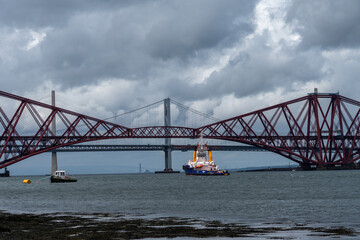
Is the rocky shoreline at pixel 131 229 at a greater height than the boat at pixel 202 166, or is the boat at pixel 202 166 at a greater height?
the boat at pixel 202 166

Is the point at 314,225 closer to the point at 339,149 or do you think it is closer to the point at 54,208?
the point at 54,208

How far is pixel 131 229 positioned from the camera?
35.7m

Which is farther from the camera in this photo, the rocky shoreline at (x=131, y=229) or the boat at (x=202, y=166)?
the boat at (x=202, y=166)

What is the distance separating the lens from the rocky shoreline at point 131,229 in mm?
32531

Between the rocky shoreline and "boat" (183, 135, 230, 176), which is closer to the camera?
the rocky shoreline

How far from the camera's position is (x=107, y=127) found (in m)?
160

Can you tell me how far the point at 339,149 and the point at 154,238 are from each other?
17442 cm

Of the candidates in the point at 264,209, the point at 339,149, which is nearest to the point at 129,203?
the point at 264,209

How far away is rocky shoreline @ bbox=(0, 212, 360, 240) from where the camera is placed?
32531 mm

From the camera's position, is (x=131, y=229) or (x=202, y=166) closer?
(x=131, y=229)

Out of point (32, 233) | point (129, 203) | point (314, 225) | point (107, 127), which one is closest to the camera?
point (32, 233)

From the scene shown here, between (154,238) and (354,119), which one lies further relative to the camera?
(354,119)

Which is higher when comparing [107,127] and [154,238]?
[107,127]

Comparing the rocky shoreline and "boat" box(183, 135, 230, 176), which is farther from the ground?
"boat" box(183, 135, 230, 176)
